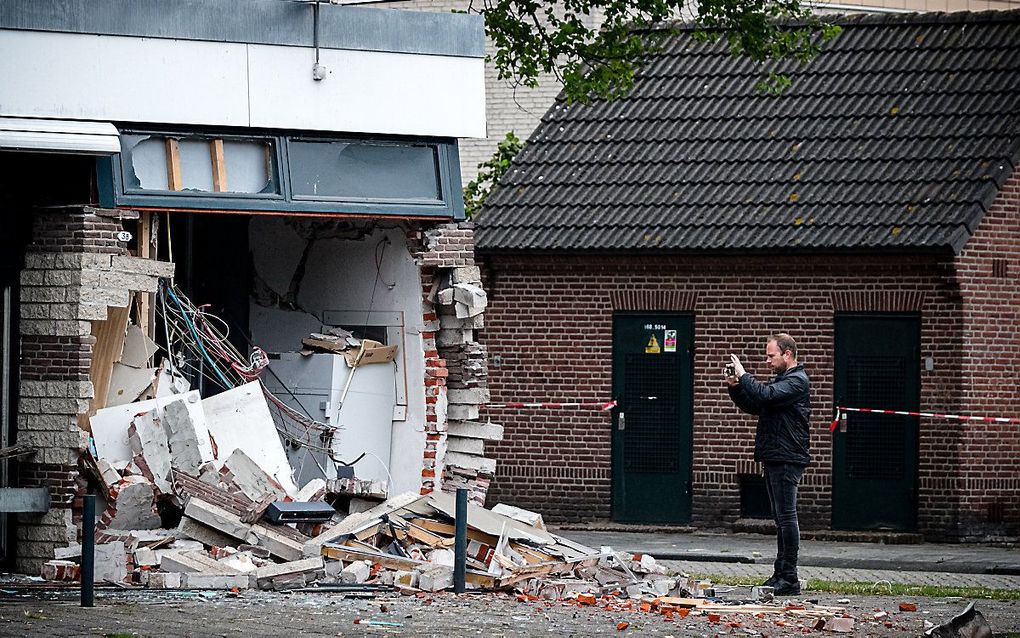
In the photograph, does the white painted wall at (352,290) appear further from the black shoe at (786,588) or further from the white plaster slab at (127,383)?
the black shoe at (786,588)

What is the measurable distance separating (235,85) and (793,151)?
937cm

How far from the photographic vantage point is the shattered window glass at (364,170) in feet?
53.0

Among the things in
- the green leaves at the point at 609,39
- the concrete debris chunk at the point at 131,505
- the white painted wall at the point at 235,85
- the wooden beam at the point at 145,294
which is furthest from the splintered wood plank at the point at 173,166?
the green leaves at the point at 609,39

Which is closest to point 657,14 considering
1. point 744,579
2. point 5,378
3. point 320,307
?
point 320,307

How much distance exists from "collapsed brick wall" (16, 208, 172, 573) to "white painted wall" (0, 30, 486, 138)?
3.37 feet

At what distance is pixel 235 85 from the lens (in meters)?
15.8

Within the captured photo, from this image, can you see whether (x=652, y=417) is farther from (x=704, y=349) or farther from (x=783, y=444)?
(x=783, y=444)

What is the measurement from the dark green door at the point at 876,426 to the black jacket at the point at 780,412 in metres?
7.05

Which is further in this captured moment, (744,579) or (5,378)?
(744,579)

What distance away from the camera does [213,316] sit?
1700 cm

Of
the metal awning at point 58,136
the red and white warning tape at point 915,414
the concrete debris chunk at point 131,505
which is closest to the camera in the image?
the metal awning at point 58,136

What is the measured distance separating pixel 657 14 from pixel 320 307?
4851 millimetres

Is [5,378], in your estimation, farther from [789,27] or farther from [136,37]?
[789,27]

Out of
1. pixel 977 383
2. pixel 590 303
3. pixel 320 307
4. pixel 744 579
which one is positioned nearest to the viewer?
pixel 744 579
